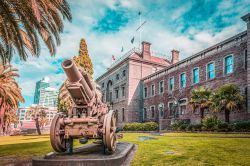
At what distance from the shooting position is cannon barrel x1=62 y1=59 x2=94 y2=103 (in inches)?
242

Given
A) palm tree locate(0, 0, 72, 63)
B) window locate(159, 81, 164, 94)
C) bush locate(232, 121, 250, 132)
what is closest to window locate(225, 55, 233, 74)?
bush locate(232, 121, 250, 132)

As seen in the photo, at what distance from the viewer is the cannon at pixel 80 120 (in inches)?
251

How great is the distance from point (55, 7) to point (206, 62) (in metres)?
18.4

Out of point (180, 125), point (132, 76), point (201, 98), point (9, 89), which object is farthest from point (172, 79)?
point (9, 89)

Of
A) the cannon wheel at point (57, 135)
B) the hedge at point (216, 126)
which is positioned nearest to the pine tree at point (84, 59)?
the hedge at point (216, 126)

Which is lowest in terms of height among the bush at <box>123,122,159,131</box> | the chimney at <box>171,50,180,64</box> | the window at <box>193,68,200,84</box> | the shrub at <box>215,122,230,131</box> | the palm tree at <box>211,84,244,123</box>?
the bush at <box>123,122,159,131</box>

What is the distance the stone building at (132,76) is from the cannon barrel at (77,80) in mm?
28362

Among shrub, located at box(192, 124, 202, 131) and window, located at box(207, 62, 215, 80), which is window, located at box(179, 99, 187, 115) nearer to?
window, located at box(207, 62, 215, 80)

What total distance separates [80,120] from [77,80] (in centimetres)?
117

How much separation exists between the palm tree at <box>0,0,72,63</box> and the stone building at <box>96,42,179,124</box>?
81.7ft

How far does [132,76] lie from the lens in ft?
118

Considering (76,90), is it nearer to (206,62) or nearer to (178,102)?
(206,62)

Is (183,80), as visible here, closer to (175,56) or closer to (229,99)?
(229,99)

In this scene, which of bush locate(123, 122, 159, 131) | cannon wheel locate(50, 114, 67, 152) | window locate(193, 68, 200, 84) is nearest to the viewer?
cannon wheel locate(50, 114, 67, 152)
